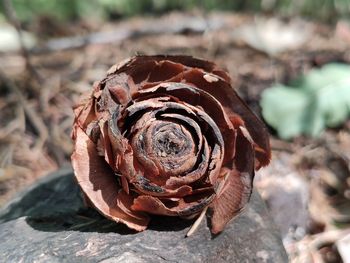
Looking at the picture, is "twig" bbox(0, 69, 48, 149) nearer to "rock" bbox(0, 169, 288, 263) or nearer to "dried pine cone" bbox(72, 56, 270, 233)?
"rock" bbox(0, 169, 288, 263)

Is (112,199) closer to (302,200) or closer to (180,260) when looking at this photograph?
(180,260)

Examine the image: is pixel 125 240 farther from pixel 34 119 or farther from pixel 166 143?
pixel 34 119

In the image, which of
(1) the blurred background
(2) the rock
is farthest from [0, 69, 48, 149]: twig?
(2) the rock

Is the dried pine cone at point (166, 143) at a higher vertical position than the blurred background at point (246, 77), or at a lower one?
higher

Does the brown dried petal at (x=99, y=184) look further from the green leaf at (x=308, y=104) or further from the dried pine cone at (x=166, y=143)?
the green leaf at (x=308, y=104)

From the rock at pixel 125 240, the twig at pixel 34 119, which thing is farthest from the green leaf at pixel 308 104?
the twig at pixel 34 119

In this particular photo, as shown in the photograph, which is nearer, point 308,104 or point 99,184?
point 99,184

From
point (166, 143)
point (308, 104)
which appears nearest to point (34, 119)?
point (308, 104)
